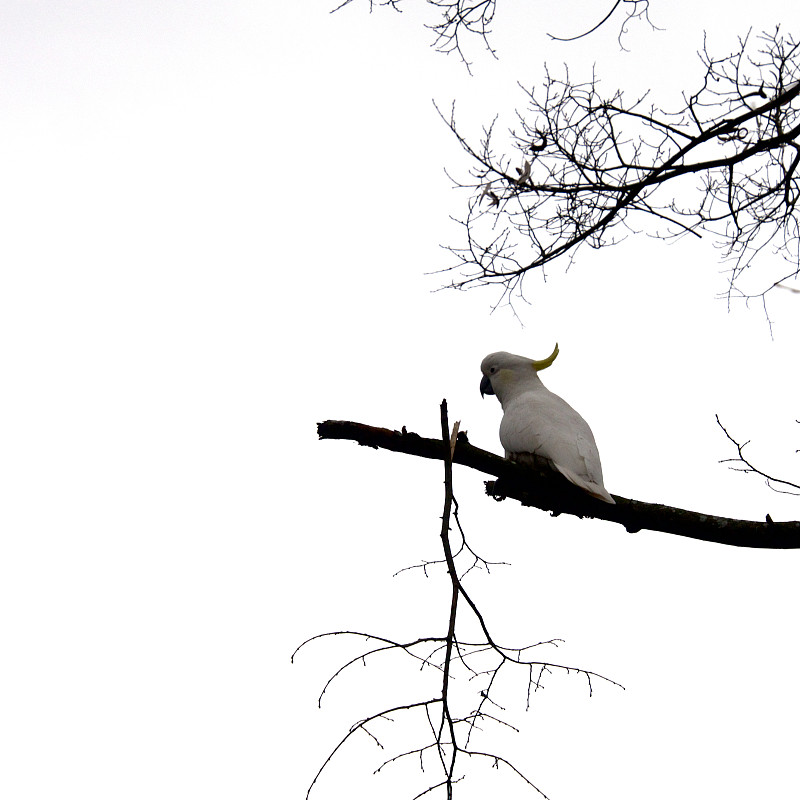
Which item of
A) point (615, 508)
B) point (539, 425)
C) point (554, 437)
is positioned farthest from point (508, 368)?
point (615, 508)

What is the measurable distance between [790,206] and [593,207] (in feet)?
2.07

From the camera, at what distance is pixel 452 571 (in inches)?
62.7

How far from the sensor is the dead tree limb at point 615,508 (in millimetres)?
2389

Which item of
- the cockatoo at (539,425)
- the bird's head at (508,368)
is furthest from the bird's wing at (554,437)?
the bird's head at (508,368)

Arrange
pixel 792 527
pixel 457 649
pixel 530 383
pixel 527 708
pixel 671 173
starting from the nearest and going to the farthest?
pixel 457 649 → pixel 527 708 → pixel 792 527 → pixel 671 173 → pixel 530 383

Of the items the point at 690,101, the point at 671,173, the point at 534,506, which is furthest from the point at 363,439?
the point at 690,101

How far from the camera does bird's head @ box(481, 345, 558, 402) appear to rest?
3779mm

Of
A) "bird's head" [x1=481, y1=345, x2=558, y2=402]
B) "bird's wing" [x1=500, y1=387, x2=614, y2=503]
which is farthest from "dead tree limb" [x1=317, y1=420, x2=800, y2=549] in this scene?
"bird's head" [x1=481, y1=345, x2=558, y2=402]

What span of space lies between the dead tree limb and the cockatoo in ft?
0.29

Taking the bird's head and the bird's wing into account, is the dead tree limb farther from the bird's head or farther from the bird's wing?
the bird's head

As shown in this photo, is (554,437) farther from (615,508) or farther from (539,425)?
(615,508)

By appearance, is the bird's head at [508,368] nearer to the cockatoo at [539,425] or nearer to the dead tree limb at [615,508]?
the cockatoo at [539,425]

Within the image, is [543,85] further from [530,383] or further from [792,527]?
[792,527]

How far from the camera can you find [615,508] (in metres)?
2.72
